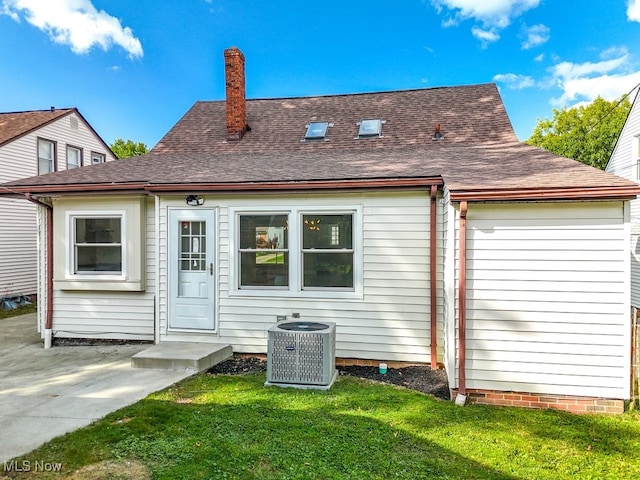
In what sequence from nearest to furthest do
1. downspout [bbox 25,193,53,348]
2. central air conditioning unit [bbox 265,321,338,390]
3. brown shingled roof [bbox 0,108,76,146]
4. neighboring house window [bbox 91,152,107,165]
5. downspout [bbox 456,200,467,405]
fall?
downspout [bbox 456,200,467,405] → central air conditioning unit [bbox 265,321,338,390] → downspout [bbox 25,193,53,348] → brown shingled roof [bbox 0,108,76,146] → neighboring house window [bbox 91,152,107,165]

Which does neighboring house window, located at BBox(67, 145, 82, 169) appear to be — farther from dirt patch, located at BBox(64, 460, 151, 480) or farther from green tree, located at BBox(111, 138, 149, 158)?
green tree, located at BBox(111, 138, 149, 158)

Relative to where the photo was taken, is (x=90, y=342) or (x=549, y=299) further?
(x=90, y=342)

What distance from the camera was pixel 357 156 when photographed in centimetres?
777

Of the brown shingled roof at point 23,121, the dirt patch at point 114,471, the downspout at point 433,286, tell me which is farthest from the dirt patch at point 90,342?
the brown shingled roof at point 23,121

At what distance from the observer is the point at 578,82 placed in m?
43.6

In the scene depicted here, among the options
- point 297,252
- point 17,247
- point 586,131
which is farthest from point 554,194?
point 586,131

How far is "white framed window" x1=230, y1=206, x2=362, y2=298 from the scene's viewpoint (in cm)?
613

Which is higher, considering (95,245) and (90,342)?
(95,245)

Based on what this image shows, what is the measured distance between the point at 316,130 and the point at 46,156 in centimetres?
1083

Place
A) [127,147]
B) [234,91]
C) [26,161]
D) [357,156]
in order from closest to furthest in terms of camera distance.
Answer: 1. [357,156]
2. [234,91]
3. [26,161]
4. [127,147]

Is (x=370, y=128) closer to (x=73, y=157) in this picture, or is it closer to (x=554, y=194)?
(x=554, y=194)

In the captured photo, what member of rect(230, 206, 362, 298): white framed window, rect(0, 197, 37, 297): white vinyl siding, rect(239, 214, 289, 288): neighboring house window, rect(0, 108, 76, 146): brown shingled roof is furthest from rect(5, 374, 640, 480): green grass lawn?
rect(0, 108, 76, 146): brown shingled roof

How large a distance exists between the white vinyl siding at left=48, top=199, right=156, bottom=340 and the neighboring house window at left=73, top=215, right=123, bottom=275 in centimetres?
46

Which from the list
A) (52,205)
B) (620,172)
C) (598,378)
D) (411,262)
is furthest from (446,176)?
(620,172)
